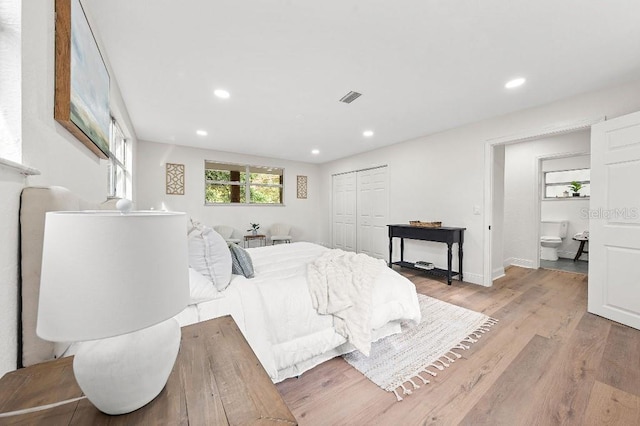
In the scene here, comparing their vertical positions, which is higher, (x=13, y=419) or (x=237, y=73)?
(x=237, y=73)

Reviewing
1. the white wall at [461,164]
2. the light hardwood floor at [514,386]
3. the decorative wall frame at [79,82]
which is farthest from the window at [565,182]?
the decorative wall frame at [79,82]

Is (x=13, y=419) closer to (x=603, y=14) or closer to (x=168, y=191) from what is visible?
(x=603, y=14)

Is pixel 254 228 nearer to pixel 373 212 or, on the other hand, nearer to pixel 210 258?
pixel 373 212

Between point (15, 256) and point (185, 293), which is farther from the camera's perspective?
point (15, 256)

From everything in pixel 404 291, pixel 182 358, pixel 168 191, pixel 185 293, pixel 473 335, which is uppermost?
pixel 168 191

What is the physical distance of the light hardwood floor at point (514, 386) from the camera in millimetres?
1355

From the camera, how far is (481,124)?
3529mm

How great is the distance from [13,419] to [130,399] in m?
0.23

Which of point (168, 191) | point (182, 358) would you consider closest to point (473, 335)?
point (182, 358)

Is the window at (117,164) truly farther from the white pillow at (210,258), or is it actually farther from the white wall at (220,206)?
the white pillow at (210,258)

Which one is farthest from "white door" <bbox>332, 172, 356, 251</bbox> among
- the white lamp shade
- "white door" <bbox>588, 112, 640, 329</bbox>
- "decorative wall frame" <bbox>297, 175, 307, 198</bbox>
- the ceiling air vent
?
the white lamp shade

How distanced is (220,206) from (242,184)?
75cm

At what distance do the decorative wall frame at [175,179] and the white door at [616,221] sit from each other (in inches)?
246

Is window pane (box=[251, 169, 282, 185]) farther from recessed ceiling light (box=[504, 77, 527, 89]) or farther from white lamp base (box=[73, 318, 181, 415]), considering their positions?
white lamp base (box=[73, 318, 181, 415])
